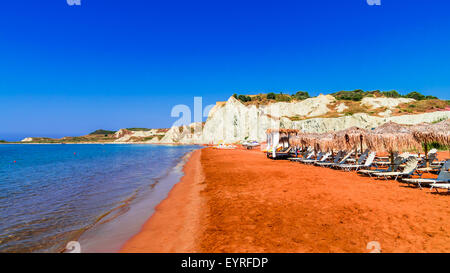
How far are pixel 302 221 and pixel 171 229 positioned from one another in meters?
3.13

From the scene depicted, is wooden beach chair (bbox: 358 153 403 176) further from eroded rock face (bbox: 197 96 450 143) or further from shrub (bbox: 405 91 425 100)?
shrub (bbox: 405 91 425 100)

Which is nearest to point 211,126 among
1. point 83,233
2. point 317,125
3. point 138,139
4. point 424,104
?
point 317,125

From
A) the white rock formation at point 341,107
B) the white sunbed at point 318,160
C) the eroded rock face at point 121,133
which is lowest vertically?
the white sunbed at point 318,160

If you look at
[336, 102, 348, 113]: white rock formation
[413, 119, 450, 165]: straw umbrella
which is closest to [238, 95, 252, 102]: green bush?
[336, 102, 348, 113]: white rock formation

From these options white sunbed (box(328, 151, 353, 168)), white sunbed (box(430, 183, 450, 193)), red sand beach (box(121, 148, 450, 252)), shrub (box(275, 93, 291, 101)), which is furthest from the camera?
shrub (box(275, 93, 291, 101))

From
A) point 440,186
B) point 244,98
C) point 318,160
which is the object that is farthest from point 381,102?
point 440,186

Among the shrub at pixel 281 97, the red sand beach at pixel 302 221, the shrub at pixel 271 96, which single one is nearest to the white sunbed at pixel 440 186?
the red sand beach at pixel 302 221

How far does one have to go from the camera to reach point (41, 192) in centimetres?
1038

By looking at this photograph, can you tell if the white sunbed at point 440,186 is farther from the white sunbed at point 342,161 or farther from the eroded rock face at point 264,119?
the eroded rock face at point 264,119

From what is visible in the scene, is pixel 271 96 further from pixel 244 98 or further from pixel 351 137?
pixel 351 137

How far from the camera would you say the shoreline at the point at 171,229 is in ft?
14.4

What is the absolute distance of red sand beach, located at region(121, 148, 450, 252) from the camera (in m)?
4.08

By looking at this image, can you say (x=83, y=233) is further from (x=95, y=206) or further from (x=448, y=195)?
(x=448, y=195)
